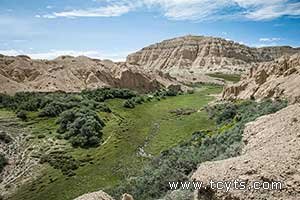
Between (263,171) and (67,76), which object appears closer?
(263,171)

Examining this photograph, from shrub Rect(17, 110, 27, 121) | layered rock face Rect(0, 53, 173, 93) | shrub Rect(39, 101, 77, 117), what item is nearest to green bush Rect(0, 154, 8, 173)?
shrub Rect(17, 110, 27, 121)

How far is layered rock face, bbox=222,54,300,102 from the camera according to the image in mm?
42406

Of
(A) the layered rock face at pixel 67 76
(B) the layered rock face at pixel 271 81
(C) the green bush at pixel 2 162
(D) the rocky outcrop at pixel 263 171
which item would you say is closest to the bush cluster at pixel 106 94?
(A) the layered rock face at pixel 67 76

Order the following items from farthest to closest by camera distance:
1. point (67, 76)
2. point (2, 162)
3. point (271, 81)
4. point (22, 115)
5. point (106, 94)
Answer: point (67, 76) → point (106, 94) → point (22, 115) → point (271, 81) → point (2, 162)

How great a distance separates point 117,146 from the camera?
44188mm

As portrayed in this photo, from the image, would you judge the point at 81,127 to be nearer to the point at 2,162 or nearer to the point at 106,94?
the point at 2,162

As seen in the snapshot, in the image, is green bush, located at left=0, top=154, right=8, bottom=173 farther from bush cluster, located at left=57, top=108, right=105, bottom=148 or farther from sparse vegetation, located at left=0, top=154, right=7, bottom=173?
bush cluster, located at left=57, top=108, right=105, bottom=148

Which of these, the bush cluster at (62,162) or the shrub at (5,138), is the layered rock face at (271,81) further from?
the shrub at (5,138)

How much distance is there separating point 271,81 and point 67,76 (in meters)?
55.9

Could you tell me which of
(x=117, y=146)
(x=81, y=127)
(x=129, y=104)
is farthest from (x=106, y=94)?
(x=117, y=146)

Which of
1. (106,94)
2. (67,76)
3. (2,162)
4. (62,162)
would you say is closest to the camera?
(2,162)

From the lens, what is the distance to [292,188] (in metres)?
9.98

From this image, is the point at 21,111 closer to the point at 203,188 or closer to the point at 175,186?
the point at 175,186

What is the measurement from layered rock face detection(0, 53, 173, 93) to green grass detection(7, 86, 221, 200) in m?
20.4
